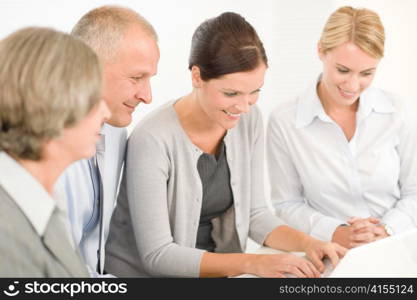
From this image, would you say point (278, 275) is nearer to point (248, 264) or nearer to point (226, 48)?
point (248, 264)

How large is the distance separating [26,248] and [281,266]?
2.40ft

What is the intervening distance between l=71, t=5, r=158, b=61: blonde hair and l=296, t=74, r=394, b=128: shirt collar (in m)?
0.67

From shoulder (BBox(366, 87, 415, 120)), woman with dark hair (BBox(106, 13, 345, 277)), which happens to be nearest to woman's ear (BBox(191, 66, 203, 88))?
woman with dark hair (BBox(106, 13, 345, 277))

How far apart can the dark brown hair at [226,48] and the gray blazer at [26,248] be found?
31.1 inches

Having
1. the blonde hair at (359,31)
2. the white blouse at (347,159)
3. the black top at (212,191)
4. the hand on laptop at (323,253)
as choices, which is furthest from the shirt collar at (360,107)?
the hand on laptop at (323,253)

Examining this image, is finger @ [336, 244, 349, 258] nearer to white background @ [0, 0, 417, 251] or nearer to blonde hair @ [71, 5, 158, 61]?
blonde hair @ [71, 5, 158, 61]

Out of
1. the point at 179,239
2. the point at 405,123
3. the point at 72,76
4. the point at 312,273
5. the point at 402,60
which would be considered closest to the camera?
the point at 72,76

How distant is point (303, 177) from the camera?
7.01ft

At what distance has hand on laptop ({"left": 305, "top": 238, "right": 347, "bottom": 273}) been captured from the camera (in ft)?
5.33

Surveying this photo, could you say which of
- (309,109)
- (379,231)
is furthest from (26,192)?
(309,109)

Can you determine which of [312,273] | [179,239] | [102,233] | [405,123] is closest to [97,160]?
[102,233]

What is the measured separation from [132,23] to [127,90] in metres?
0.18

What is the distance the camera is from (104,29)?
5.46 ft

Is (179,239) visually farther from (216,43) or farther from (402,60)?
(402,60)
